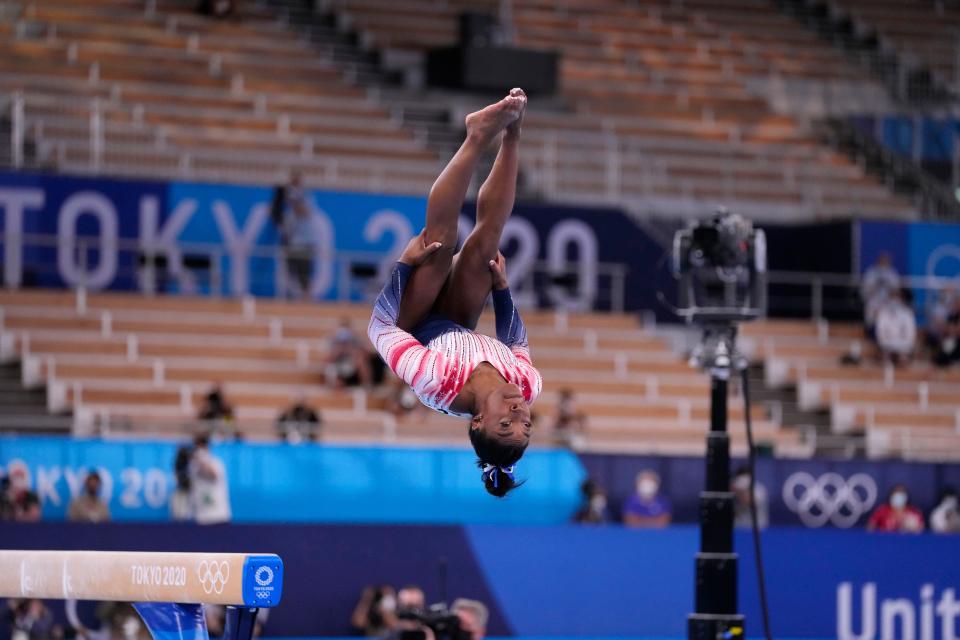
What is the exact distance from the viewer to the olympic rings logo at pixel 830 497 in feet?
53.4

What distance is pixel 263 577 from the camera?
6.58 m

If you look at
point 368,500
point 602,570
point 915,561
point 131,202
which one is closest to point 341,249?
point 131,202

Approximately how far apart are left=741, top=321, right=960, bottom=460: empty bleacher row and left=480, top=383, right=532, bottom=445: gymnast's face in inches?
448

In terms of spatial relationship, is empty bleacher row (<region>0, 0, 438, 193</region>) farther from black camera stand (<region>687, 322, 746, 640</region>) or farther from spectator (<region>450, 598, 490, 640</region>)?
black camera stand (<region>687, 322, 746, 640</region>)

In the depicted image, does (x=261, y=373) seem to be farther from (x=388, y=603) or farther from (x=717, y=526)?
(x=717, y=526)

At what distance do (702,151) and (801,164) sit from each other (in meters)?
1.28

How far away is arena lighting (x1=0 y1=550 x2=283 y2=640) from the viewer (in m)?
6.59

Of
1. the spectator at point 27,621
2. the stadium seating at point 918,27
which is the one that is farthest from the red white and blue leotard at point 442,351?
the stadium seating at point 918,27

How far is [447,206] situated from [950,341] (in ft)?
42.4

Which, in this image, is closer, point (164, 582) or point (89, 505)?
point (164, 582)

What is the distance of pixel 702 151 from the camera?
22000 millimetres

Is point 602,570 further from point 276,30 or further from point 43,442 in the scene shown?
point 276,30

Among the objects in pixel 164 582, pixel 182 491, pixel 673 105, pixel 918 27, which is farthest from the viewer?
pixel 918 27

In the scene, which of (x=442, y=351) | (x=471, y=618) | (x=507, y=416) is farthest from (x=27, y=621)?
(x=507, y=416)
